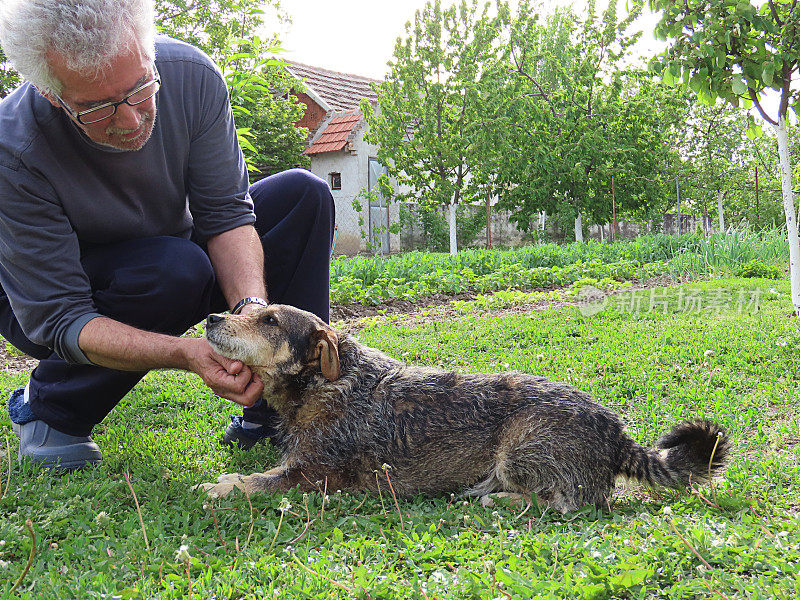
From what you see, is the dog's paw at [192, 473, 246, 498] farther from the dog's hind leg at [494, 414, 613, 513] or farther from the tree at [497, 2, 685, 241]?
the tree at [497, 2, 685, 241]

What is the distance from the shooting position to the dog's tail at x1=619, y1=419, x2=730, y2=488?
3.15 meters

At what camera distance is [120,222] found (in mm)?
3580

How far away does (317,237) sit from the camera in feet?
13.8

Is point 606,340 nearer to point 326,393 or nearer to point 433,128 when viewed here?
point 326,393

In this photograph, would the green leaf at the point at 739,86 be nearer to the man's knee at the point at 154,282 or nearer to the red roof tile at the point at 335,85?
the man's knee at the point at 154,282

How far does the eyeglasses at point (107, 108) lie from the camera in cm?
297

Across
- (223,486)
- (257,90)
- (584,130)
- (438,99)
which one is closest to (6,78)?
(257,90)

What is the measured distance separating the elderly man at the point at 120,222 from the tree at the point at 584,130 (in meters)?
17.3

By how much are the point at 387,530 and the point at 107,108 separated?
2.20 meters

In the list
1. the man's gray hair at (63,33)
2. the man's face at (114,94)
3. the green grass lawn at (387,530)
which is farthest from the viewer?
the man's face at (114,94)

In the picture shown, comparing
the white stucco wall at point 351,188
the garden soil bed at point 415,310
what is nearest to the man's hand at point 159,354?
the garden soil bed at point 415,310

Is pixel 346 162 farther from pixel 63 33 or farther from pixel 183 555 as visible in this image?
pixel 183 555

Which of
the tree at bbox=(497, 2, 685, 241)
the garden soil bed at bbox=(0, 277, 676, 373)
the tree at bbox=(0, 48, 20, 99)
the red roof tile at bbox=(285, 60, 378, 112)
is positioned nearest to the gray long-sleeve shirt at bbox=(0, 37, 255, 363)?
the garden soil bed at bbox=(0, 277, 676, 373)

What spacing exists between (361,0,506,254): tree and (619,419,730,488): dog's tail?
17080 millimetres
